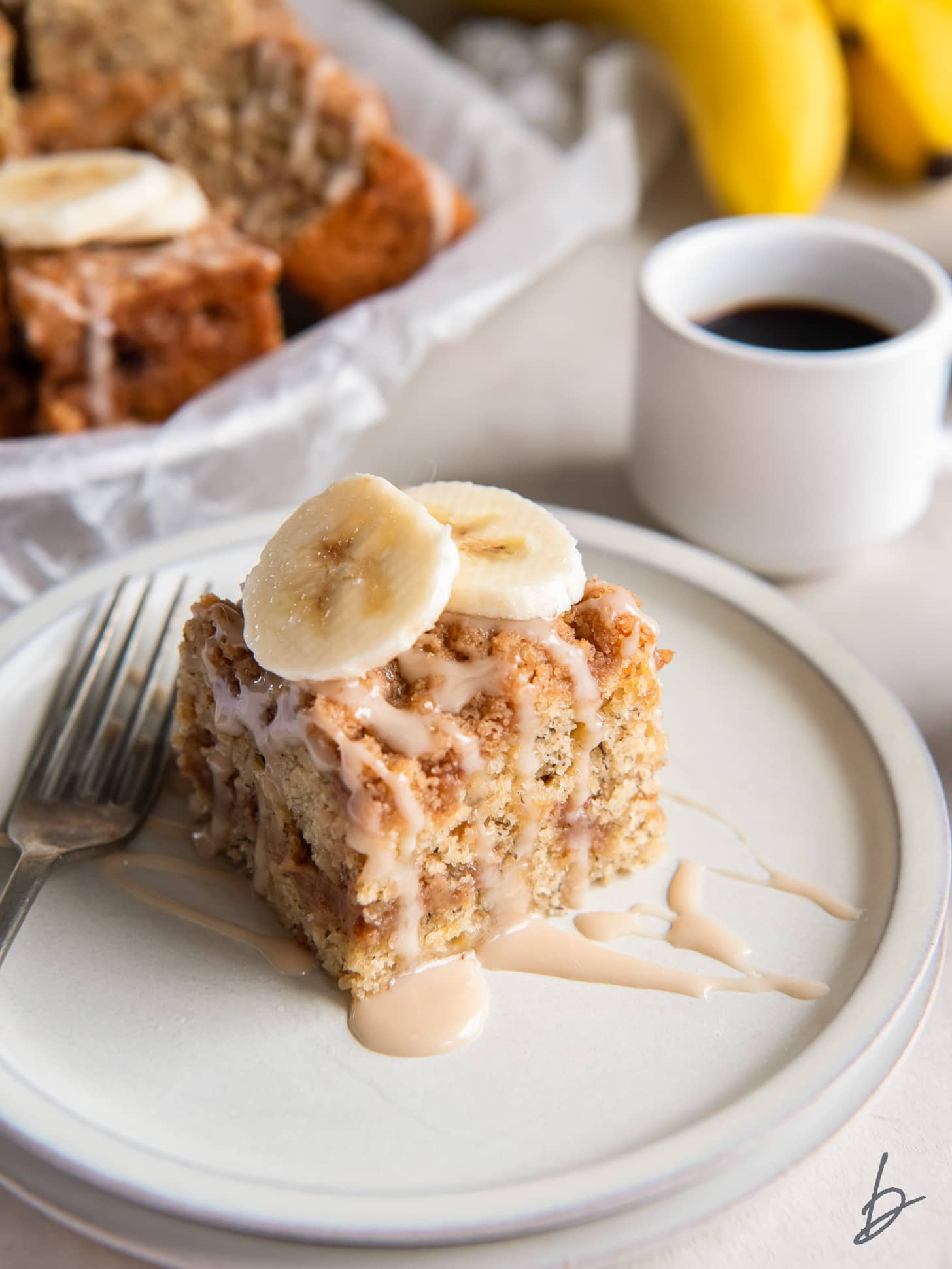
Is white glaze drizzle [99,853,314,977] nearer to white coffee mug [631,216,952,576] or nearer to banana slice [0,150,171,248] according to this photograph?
white coffee mug [631,216,952,576]

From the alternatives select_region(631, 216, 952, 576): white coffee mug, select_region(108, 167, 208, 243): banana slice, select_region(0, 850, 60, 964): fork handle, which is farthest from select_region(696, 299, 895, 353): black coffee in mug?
select_region(0, 850, 60, 964): fork handle

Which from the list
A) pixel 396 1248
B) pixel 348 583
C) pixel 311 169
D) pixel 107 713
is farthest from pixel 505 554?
pixel 311 169

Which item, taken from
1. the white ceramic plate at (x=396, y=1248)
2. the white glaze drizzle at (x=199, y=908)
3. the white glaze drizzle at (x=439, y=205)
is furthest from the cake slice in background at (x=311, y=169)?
the white ceramic plate at (x=396, y=1248)

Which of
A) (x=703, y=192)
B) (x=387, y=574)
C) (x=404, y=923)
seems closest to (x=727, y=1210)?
(x=404, y=923)

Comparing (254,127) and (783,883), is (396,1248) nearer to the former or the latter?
(783,883)

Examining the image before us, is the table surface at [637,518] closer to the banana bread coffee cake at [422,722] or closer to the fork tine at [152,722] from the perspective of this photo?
the banana bread coffee cake at [422,722]

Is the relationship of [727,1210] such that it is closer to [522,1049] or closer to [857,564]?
[522,1049]
